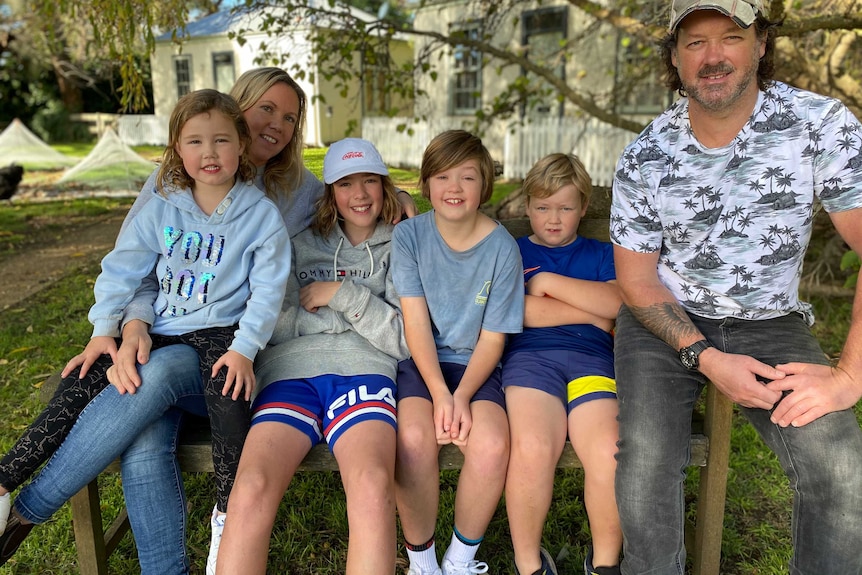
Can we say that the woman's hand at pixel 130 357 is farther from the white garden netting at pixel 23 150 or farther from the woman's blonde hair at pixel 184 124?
the white garden netting at pixel 23 150

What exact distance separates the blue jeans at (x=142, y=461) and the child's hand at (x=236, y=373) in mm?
150

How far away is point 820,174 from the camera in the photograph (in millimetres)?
2236

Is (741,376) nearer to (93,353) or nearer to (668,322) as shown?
(668,322)

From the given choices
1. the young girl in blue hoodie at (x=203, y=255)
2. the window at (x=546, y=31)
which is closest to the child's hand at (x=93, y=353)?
the young girl in blue hoodie at (x=203, y=255)

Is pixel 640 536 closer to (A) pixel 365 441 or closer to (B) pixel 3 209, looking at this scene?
(A) pixel 365 441

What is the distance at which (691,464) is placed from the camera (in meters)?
2.30

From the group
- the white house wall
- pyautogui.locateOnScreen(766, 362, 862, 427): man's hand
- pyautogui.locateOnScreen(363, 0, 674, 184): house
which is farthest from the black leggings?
the white house wall

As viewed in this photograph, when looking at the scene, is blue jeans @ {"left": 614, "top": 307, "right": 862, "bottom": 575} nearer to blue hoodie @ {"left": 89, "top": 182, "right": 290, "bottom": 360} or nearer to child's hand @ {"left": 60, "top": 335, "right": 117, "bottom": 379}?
blue hoodie @ {"left": 89, "top": 182, "right": 290, "bottom": 360}

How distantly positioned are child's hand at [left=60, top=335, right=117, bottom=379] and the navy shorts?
98 cm

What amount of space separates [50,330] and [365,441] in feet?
13.4

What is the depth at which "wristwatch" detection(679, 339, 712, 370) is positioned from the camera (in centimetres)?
228

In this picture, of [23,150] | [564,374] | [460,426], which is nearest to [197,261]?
[460,426]

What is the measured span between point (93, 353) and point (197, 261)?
0.46 meters

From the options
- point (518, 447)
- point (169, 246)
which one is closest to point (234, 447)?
point (169, 246)
